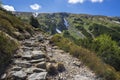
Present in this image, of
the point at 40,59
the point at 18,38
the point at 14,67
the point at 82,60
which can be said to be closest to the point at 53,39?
the point at 18,38

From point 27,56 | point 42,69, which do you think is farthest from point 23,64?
point 27,56

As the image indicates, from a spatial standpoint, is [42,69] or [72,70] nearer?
[42,69]

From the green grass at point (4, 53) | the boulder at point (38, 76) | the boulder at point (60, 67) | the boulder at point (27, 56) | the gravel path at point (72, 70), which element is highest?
the green grass at point (4, 53)

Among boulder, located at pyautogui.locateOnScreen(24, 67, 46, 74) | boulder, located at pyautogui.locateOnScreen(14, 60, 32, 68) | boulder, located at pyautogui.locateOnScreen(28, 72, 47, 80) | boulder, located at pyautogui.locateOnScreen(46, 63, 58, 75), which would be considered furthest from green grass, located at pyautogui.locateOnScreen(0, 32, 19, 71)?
boulder, located at pyautogui.locateOnScreen(46, 63, 58, 75)

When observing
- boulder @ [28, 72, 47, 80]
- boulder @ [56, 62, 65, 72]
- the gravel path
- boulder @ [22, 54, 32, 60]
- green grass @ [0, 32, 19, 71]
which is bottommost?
the gravel path

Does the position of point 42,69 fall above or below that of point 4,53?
below

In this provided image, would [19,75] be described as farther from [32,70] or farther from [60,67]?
[60,67]

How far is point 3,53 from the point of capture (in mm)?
13648

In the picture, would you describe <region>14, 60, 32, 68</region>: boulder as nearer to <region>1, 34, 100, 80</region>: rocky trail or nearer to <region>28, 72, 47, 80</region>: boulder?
<region>1, 34, 100, 80</region>: rocky trail

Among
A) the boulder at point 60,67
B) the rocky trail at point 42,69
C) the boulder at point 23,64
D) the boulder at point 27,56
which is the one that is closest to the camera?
the rocky trail at point 42,69

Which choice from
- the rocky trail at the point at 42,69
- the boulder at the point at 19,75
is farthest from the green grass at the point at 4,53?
the boulder at the point at 19,75

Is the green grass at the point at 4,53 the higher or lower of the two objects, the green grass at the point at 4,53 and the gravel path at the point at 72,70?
the higher

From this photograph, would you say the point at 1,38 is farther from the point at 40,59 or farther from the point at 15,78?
the point at 15,78

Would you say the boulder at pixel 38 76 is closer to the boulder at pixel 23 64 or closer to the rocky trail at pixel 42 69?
the rocky trail at pixel 42 69
